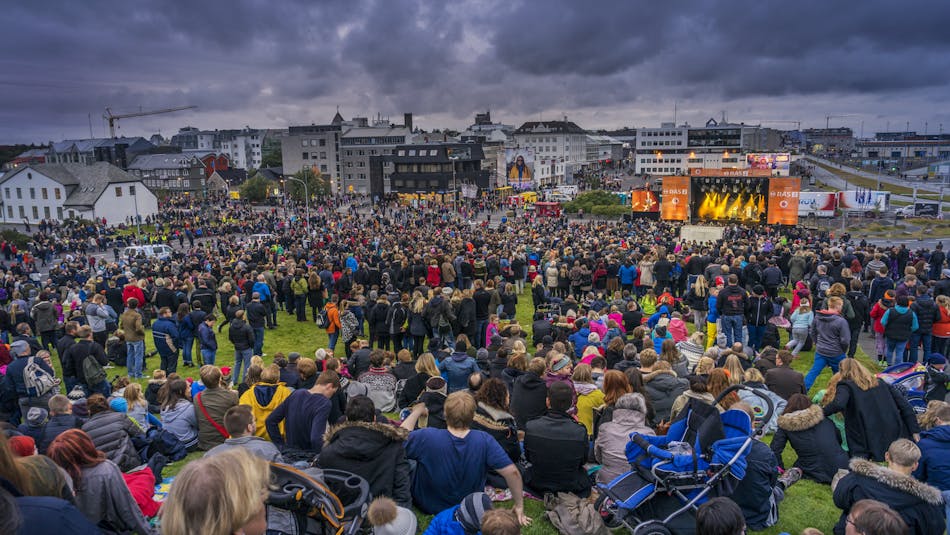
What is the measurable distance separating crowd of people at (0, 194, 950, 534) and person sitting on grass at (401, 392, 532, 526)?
20 mm

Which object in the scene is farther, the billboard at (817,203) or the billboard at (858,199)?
the billboard at (858,199)

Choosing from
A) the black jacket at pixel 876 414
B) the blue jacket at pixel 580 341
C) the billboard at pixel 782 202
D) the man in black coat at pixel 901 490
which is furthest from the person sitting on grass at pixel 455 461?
the billboard at pixel 782 202

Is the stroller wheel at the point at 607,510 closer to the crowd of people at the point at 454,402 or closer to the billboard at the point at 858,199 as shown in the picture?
the crowd of people at the point at 454,402

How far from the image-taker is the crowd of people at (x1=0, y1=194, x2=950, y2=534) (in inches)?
170

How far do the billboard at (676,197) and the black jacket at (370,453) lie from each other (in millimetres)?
38628

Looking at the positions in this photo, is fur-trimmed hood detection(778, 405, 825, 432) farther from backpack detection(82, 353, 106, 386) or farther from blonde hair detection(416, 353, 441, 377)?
backpack detection(82, 353, 106, 386)

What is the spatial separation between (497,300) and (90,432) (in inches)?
363

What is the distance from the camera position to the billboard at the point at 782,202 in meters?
35.1

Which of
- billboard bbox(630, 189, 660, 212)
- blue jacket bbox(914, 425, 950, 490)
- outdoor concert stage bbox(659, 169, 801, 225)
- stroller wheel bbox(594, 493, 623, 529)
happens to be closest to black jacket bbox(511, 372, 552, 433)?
stroller wheel bbox(594, 493, 623, 529)

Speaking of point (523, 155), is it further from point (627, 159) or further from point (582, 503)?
Answer: point (627, 159)

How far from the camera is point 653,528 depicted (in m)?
4.84

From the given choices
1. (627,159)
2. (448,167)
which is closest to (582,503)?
(448,167)

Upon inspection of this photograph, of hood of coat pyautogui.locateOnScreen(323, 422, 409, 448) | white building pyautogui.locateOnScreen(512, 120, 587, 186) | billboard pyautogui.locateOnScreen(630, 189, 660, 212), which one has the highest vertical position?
white building pyautogui.locateOnScreen(512, 120, 587, 186)

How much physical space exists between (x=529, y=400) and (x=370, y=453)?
7.83ft
